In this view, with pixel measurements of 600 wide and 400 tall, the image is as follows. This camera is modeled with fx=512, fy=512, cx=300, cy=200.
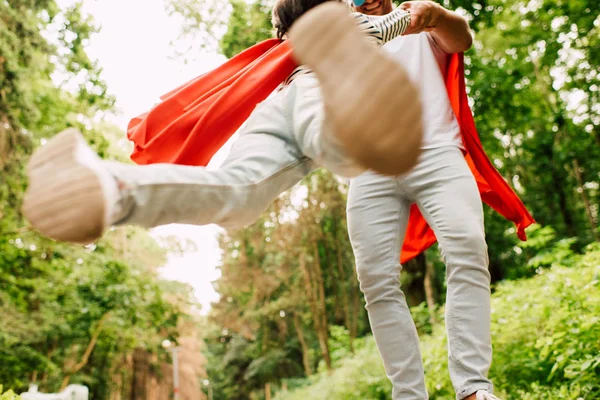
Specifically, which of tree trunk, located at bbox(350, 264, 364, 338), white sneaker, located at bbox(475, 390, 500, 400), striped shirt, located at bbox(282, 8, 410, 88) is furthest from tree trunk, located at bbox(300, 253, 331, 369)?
striped shirt, located at bbox(282, 8, 410, 88)

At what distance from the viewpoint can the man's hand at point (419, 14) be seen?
1.98 meters

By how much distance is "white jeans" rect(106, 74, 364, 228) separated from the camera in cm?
126

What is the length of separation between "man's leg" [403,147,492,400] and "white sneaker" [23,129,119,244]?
131 centimetres

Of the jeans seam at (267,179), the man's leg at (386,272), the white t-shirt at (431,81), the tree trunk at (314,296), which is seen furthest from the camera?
the tree trunk at (314,296)

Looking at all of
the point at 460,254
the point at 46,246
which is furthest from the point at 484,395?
the point at 46,246

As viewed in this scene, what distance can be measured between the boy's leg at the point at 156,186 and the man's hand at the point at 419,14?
68 cm

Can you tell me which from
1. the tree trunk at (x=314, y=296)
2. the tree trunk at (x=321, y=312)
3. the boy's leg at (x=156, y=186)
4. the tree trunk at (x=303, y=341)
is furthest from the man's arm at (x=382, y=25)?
the tree trunk at (x=303, y=341)

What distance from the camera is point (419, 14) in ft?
6.56

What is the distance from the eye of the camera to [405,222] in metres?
2.21

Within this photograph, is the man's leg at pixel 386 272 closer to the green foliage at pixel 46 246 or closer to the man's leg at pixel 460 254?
the man's leg at pixel 460 254

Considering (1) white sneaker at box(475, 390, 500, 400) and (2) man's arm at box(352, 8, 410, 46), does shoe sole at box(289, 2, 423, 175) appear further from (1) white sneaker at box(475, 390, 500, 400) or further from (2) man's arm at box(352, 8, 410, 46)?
(1) white sneaker at box(475, 390, 500, 400)

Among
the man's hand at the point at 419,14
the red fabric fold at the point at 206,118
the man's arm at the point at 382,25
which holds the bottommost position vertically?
the red fabric fold at the point at 206,118

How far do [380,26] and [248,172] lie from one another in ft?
2.43

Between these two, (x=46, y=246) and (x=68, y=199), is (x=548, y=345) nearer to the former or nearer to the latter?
(x=68, y=199)
